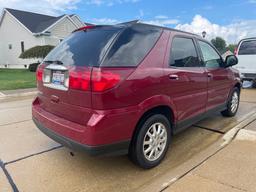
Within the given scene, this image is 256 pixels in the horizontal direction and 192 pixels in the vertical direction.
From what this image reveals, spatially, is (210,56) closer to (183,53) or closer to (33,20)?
(183,53)

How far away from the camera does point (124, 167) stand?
3371 mm

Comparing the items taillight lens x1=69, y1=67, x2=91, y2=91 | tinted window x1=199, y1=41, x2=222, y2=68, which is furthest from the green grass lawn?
taillight lens x1=69, y1=67, x2=91, y2=91

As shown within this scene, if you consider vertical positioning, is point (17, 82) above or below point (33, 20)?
below

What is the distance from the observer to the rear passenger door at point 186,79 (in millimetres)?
3420

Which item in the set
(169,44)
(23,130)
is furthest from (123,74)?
(23,130)

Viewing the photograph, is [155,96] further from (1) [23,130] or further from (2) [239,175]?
(1) [23,130]

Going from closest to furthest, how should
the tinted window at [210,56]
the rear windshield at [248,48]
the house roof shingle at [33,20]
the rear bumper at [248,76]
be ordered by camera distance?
the tinted window at [210,56], the rear bumper at [248,76], the rear windshield at [248,48], the house roof shingle at [33,20]

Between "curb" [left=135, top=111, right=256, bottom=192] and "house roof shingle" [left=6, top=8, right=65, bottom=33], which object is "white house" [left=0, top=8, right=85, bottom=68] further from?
"curb" [left=135, top=111, right=256, bottom=192]

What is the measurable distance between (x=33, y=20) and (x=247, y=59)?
2460cm

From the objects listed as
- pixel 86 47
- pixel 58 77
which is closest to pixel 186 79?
pixel 86 47

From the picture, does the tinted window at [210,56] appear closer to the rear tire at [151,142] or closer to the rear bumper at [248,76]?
the rear tire at [151,142]

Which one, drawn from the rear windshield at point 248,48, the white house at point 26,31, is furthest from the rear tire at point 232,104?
the white house at point 26,31

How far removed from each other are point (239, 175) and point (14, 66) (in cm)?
3028

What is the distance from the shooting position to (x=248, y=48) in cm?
1017
